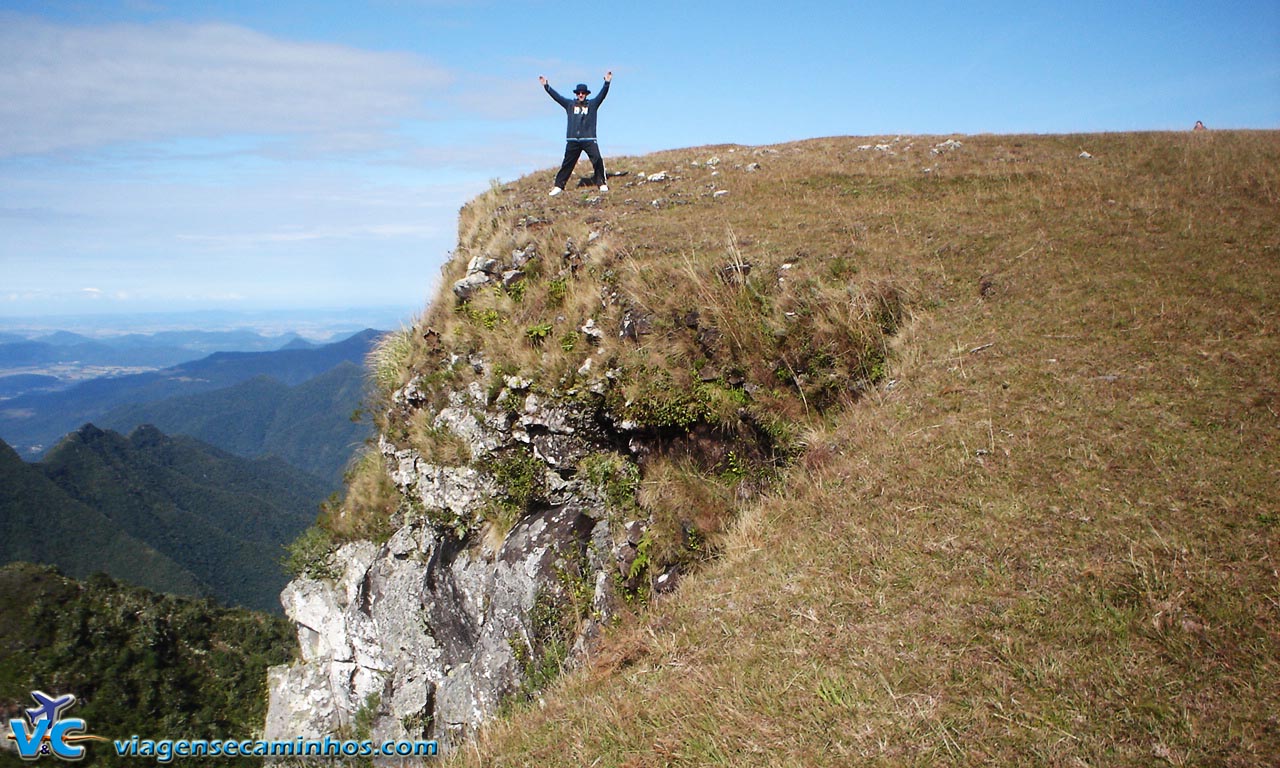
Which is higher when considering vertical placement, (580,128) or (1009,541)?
(580,128)

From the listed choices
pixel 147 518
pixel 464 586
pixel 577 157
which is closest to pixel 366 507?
pixel 464 586

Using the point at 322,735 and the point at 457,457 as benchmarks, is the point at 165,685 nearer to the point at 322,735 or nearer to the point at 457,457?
the point at 322,735

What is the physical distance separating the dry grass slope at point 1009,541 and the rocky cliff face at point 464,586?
6.05ft

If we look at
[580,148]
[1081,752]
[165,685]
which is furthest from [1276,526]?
[165,685]

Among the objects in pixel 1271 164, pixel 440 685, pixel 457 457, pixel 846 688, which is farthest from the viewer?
pixel 1271 164

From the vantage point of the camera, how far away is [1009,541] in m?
5.10

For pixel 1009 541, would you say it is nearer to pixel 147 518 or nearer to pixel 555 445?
pixel 555 445

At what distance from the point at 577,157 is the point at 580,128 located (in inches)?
27.3

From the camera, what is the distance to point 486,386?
35.9 ft

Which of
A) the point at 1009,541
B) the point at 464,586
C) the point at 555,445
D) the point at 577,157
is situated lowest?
the point at 464,586

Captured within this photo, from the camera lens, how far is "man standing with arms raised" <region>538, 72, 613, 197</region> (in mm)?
15977

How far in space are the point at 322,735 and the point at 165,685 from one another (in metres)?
32.5

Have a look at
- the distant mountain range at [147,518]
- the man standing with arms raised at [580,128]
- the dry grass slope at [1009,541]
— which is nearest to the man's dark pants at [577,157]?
the man standing with arms raised at [580,128]

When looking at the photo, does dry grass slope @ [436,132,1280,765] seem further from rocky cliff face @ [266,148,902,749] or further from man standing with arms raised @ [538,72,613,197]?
man standing with arms raised @ [538,72,613,197]
